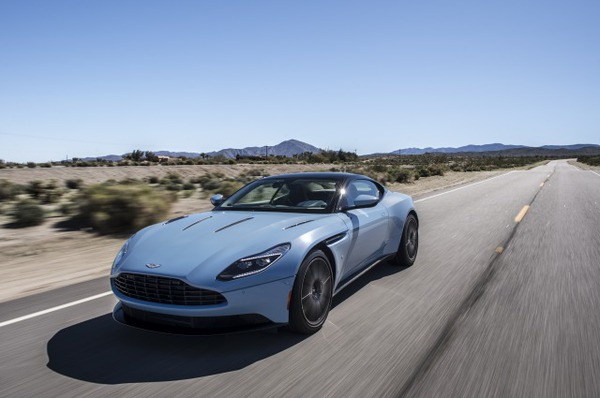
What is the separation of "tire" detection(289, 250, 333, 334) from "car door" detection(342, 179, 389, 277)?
51cm

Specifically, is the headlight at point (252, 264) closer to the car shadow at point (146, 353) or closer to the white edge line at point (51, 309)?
the car shadow at point (146, 353)

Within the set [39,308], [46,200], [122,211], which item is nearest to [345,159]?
[46,200]

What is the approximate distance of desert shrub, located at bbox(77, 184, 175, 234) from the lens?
10320 millimetres

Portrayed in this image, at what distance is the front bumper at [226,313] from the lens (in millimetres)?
3387

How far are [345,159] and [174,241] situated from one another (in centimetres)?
6963

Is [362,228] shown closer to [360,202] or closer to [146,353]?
[360,202]

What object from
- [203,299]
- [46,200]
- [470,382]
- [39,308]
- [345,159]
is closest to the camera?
[470,382]

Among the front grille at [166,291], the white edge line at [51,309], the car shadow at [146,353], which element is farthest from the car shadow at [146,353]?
the white edge line at [51,309]

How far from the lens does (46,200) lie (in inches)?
637

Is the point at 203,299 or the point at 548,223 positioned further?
the point at 548,223

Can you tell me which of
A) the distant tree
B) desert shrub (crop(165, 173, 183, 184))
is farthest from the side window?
the distant tree

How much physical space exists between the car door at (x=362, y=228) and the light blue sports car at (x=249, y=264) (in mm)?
15

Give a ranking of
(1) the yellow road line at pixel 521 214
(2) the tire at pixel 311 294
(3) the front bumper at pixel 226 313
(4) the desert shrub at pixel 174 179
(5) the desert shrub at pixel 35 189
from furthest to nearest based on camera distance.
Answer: (4) the desert shrub at pixel 174 179 < (5) the desert shrub at pixel 35 189 < (1) the yellow road line at pixel 521 214 < (2) the tire at pixel 311 294 < (3) the front bumper at pixel 226 313

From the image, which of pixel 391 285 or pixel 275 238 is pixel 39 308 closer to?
pixel 275 238
